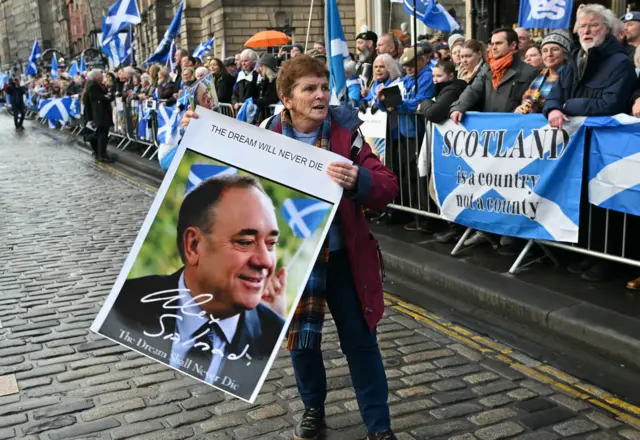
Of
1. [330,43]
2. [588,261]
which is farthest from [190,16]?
[588,261]

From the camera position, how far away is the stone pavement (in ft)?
12.3

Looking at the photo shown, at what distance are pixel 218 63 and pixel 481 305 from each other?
7894 millimetres

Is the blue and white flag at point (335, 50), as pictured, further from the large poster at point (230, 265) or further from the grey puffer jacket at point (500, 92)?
the large poster at point (230, 265)

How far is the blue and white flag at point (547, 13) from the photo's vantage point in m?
6.84

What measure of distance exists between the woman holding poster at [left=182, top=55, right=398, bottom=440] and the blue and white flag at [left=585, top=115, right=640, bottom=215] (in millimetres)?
2741

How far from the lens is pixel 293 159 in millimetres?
3115

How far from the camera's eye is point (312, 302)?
10.8 ft

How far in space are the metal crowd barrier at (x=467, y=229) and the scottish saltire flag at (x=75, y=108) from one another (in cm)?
1859

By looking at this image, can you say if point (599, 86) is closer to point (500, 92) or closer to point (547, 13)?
point (500, 92)

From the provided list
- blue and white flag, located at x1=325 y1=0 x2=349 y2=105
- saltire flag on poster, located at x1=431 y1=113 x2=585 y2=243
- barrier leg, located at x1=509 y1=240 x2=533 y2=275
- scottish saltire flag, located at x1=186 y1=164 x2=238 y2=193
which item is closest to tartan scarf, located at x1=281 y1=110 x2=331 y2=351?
scottish saltire flag, located at x1=186 y1=164 x2=238 y2=193

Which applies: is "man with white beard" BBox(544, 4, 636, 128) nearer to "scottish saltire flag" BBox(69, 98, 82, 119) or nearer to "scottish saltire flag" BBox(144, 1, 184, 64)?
"scottish saltire flag" BBox(144, 1, 184, 64)

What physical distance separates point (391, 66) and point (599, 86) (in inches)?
108

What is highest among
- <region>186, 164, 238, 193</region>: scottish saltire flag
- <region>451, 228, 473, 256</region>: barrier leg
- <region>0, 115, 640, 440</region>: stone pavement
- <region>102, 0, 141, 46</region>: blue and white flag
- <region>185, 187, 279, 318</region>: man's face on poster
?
<region>102, 0, 141, 46</region>: blue and white flag

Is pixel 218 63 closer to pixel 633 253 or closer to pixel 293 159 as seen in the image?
pixel 633 253
